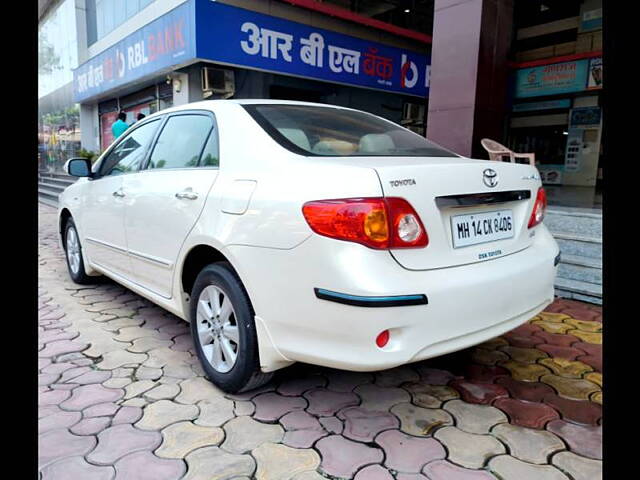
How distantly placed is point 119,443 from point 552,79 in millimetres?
12602

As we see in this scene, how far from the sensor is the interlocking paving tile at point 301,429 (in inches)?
75.9

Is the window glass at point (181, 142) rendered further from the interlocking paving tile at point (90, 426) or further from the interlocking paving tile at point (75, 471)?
the interlocking paving tile at point (75, 471)

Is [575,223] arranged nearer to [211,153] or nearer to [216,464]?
[211,153]

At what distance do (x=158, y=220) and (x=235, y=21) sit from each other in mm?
6076

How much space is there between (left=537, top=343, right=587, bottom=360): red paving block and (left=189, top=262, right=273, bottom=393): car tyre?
1.73 m

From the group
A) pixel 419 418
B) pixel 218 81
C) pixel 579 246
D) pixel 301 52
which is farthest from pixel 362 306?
pixel 218 81

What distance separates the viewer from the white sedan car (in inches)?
68.9

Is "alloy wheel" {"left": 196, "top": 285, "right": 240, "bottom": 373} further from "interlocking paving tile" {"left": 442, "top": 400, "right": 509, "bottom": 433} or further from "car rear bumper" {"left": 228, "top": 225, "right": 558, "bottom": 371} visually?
"interlocking paving tile" {"left": 442, "top": 400, "right": 509, "bottom": 433}

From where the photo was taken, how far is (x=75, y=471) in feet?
5.75

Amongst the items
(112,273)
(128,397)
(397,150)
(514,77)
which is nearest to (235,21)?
(112,273)

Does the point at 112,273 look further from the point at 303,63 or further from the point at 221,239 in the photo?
the point at 303,63

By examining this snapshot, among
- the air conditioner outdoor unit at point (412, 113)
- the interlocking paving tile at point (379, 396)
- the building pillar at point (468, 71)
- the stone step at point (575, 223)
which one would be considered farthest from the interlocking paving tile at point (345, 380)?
the air conditioner outdoor unit at point (412, 113)

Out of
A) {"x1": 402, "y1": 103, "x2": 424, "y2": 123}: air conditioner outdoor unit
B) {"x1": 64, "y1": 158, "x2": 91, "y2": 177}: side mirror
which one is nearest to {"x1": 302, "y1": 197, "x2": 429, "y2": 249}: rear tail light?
{"x1": 64, "y1": 158, "x2": 91, "y2": 177}: side mirror
